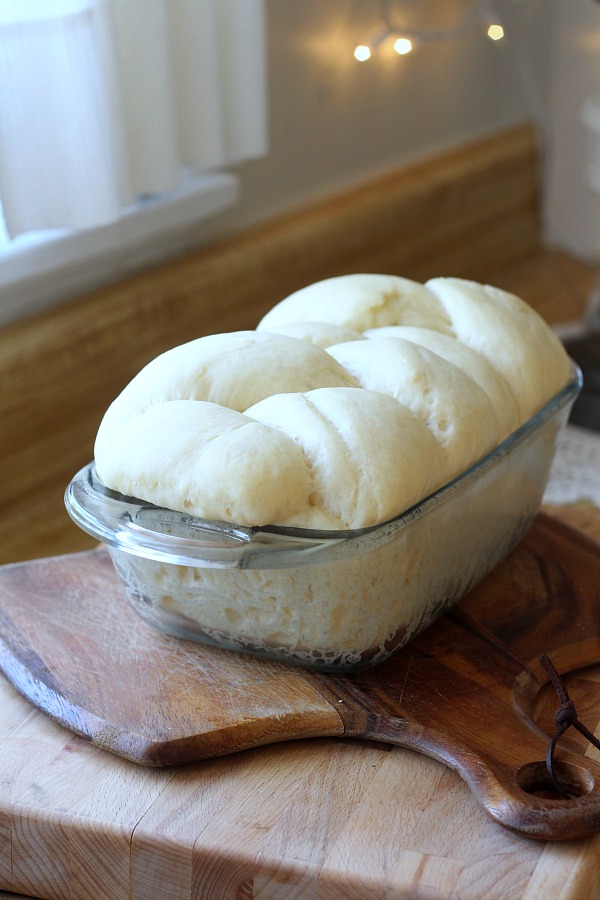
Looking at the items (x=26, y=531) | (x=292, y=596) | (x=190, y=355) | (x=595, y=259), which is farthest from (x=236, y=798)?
(x=595, y=259)

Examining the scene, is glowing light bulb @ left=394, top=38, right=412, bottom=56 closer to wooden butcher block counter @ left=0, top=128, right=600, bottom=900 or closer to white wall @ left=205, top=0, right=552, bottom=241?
white wall @ left=205, top=0, right=552, bottom=241

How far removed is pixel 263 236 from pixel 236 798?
0.66m

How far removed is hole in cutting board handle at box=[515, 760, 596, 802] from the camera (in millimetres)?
395

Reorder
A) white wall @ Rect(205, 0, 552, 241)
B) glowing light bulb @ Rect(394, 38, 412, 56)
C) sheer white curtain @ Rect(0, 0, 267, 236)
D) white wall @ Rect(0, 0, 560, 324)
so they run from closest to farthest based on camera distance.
→ 1. sheer white curtain @ Rect(0, 0, 267, 236)
2. white wall @ Rect(0, 0, 560, 324)
3. white wall @ Rect(205, 0, 552, 241)
4. glowing light bulb @ Rect(394, 38, 412, 56)

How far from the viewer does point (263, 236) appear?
0.96 metres

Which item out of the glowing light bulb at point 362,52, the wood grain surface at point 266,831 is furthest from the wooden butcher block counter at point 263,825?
the glowing light bulb at point 362,52

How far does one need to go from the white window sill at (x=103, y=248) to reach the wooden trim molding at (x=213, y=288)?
0.04ft

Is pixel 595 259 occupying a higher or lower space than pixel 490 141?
lower

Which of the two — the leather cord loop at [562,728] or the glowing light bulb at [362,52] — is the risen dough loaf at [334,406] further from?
the glowing light bulb at [362,52]

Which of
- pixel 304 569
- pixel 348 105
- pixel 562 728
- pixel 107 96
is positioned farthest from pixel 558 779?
pixel 348 105

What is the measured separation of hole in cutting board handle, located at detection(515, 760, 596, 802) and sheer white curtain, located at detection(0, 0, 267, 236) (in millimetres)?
469

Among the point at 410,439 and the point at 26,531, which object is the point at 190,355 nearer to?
the point at 410,439

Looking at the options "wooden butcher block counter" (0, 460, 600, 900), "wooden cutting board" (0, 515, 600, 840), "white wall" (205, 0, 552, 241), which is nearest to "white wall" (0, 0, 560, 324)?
"white wall" (205, 0, 552, 241)

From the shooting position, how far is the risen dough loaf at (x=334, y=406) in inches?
15.4
